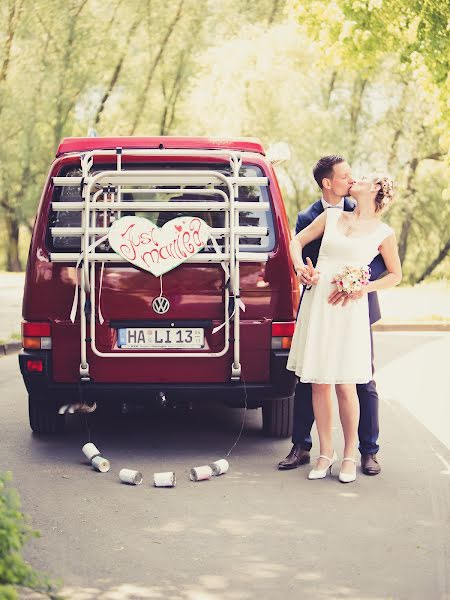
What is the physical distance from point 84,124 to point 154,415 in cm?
3379

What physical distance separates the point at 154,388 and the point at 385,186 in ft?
6.26

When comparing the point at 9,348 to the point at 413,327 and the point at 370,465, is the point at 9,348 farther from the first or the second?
the point at 370,465

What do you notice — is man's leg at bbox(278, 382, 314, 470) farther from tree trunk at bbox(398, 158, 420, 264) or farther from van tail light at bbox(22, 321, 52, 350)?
tree trunk at bbox(398, 158, 420, 264)

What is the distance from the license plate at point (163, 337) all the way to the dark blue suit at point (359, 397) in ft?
2.35

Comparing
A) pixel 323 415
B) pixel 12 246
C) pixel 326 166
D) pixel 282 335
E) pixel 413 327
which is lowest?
pixel 12 246

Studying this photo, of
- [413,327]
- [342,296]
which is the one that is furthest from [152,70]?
[342,296]

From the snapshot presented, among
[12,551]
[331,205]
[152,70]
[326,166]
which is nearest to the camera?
[12,551]

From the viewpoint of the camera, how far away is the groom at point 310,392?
6.68 m

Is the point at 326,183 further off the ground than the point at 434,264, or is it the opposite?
the point at 326,183

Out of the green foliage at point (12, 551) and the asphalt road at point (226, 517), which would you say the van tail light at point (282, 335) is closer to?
the asphalt road at point (226, 517)

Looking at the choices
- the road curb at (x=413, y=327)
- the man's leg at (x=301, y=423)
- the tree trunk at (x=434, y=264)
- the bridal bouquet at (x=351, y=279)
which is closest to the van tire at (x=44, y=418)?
the man's leg at (x=301, y=423)

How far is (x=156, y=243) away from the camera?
22.7ft

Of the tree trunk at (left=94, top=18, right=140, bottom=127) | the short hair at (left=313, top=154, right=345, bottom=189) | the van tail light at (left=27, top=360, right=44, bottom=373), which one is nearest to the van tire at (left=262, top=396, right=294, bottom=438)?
the van tail light at (left=27, top=360, right=44, bottom=373)

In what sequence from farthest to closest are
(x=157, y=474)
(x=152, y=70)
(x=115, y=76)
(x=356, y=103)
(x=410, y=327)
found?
(x=152, y=70)
(x=115, y=76)
(x=356, y=103)
(x=410, y=327)
(x=157, y=474)
